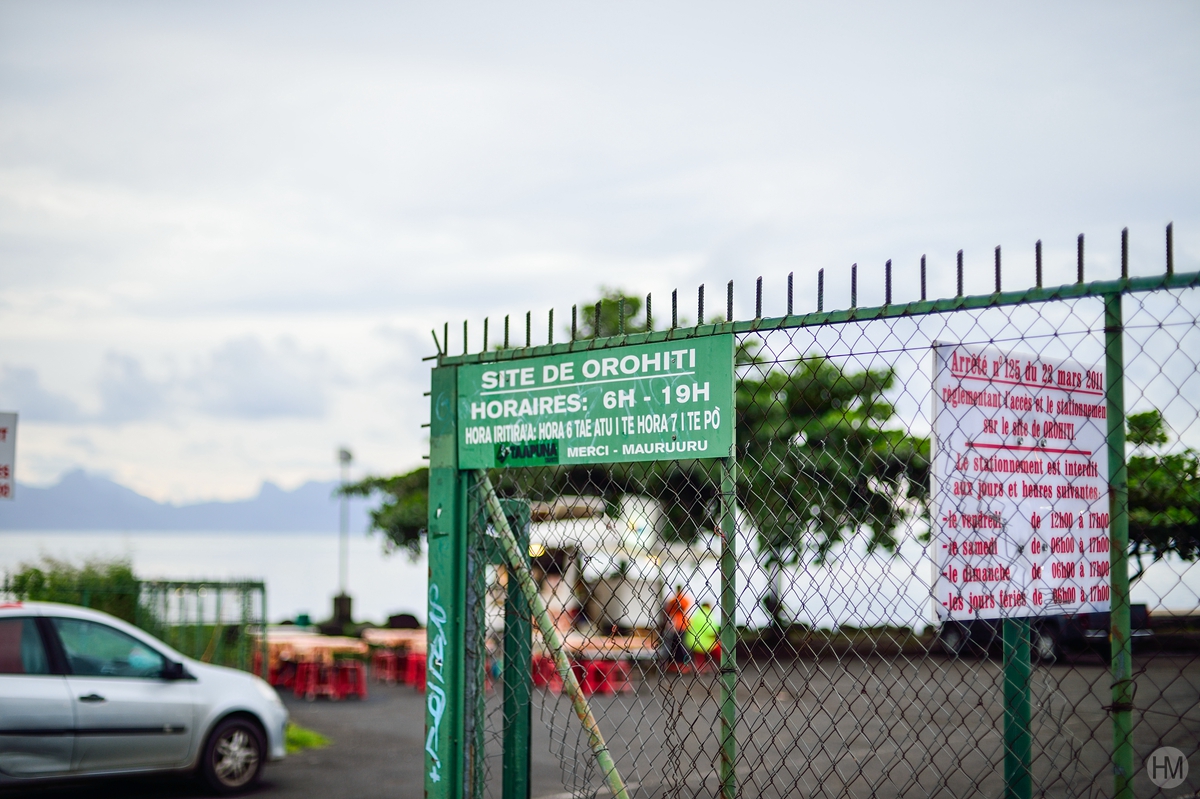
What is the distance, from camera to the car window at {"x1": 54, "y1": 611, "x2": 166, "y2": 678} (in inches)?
323

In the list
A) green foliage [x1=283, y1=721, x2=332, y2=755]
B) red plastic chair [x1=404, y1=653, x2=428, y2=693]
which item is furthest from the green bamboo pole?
red plastic chair [x1=404, y1=653, x2=428, y2=693]

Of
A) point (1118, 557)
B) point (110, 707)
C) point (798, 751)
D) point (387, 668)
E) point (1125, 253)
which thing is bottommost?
point (387, 668)

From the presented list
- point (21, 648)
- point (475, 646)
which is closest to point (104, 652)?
point (21, 648)

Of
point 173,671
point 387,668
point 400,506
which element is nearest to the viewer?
point 173,671

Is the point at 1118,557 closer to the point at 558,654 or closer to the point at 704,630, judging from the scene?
the point at 558,654

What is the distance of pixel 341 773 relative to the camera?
1006cm

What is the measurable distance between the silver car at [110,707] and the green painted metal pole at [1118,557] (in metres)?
7.54

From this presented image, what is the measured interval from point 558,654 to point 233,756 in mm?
6408

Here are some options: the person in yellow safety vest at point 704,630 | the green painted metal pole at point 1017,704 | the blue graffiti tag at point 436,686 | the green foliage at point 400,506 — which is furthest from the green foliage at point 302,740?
the green foliage at point 400,506

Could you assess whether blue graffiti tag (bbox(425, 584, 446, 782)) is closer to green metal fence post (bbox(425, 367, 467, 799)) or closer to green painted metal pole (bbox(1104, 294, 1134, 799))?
green metal fence post (bbox(425, 367, 467, 799))

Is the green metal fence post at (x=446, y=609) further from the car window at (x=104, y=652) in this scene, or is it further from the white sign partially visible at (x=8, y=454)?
the white sign partially visible at (x=8, y=454)

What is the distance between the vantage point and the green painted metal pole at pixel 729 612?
136 inches

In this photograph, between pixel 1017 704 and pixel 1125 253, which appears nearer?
pixel 1125 253

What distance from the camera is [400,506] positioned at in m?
28.8
